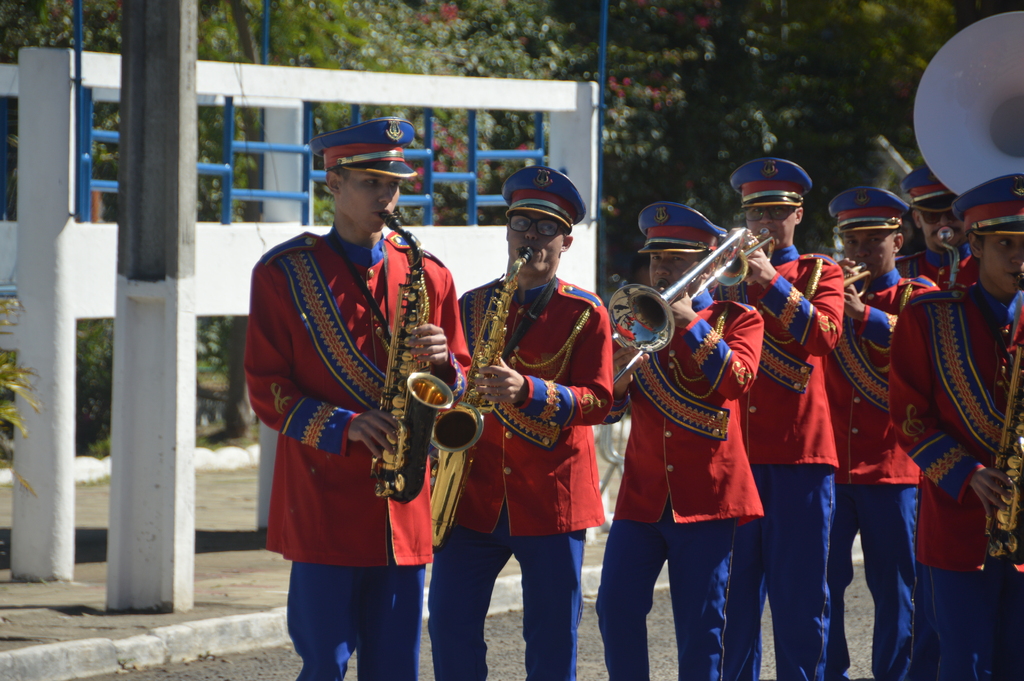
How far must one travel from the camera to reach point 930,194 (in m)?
6.57

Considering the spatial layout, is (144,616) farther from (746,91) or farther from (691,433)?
(746,91)

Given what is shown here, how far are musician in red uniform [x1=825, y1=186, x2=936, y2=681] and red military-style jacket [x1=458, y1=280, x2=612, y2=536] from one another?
75.7 inches

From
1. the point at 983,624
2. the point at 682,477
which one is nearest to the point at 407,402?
the point at 682,477

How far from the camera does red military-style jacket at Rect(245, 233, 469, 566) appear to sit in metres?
3.75

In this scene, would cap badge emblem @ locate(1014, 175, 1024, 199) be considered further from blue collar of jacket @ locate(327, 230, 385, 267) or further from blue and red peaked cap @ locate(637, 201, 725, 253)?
blue collar of jacket @ locate(327, 230, 385, 267)

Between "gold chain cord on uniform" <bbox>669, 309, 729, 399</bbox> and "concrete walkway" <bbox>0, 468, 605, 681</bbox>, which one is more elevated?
"gold chain cord on uniform" <bbox>669, 309, 729, 399</bbox>

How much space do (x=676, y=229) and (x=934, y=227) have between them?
7.37 feet

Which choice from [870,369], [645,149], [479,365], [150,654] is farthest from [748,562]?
[645,149]

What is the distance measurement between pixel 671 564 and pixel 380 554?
1419mm

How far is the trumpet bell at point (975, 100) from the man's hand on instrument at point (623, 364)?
2175mm

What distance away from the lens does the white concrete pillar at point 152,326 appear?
6746 millimetres

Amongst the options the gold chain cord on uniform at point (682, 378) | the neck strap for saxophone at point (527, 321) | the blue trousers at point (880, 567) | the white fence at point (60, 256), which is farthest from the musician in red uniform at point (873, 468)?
the white fence at point (60, 256)

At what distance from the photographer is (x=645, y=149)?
1611cm

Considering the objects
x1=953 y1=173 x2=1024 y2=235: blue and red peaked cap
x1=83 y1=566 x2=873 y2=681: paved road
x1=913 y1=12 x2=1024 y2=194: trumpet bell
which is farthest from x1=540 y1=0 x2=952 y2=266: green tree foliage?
x1=953 y1=173 x2=1024 y2=235: blue and red peaked cap
